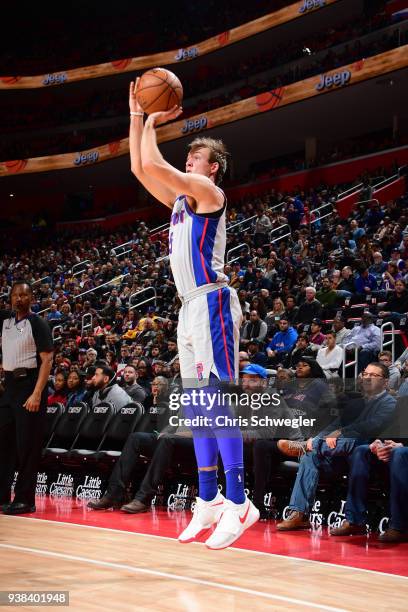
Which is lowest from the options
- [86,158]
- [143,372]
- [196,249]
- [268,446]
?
[268,446]

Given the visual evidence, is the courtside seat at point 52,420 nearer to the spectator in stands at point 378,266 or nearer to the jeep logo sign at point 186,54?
the spectator in stands at point 378,266

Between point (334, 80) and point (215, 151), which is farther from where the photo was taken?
point (334, 80)

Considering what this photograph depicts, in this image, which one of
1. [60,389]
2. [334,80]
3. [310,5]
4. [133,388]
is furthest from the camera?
[310,5]

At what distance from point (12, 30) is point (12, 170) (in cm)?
939

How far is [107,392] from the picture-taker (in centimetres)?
906

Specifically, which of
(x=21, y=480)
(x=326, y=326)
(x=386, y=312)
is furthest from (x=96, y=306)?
(x=21, y=480)

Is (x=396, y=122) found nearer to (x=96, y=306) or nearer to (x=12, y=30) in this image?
(x=96, y=306)

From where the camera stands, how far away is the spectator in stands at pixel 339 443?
622cm

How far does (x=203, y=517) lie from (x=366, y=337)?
6.85 meters

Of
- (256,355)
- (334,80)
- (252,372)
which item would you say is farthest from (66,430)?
(334,80)

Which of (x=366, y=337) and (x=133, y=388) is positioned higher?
(x=366, y=337)

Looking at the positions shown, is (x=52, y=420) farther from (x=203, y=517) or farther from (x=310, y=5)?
(x=310, y=5)

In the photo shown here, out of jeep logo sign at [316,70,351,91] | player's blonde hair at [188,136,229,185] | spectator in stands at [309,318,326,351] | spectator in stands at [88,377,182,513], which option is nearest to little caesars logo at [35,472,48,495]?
spectator in stands at [88,377,182,513]

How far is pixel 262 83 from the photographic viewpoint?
80.6ft
